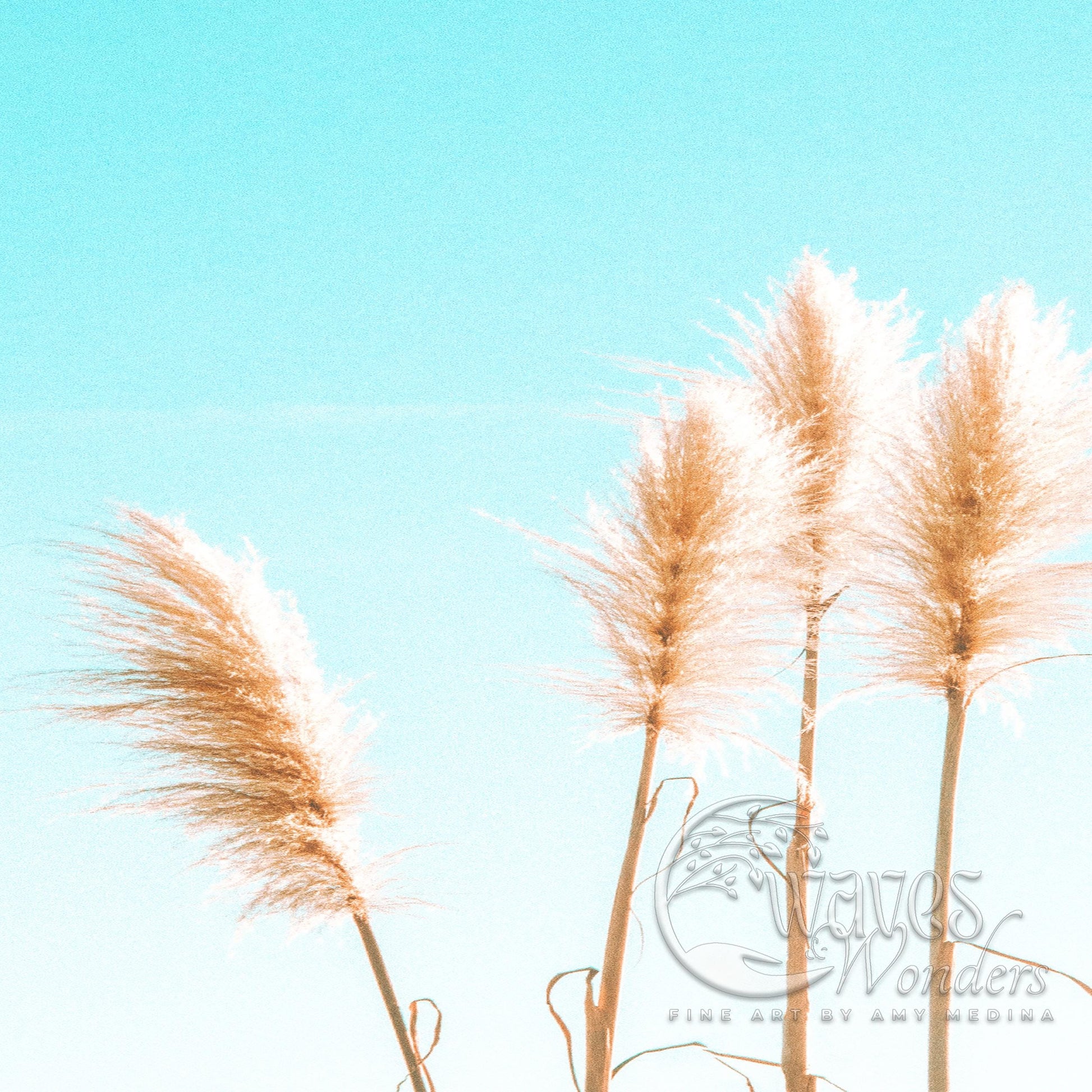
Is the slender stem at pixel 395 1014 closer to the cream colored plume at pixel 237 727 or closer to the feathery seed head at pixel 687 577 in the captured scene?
the cream colored plume at pixel 237 727

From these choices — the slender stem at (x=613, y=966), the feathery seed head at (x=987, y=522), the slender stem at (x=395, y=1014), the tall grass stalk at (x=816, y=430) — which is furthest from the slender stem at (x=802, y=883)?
the slender stem at (x=395, y=1014)

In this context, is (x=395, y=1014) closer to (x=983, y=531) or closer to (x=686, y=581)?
(x=686, y=581)

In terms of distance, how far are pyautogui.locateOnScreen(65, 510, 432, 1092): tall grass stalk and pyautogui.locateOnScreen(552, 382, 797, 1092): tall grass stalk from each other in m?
0.57

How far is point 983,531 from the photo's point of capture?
262cm

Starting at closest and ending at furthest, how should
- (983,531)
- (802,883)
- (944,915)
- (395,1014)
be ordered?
(395,1014) < (944,915) < (983,531) < (802,883)

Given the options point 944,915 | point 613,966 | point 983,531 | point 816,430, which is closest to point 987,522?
point 983,531

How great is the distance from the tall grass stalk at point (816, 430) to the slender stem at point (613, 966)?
461mm

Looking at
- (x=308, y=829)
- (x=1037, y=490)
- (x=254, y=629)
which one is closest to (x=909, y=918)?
(x=1037, y=490)

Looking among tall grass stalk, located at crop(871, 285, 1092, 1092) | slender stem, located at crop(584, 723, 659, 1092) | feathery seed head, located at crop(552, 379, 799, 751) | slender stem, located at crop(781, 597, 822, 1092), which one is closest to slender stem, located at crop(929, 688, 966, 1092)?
tall grass stalk, located at crop(871, 285, 1092, 1092)

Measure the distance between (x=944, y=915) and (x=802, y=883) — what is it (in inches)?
14.0

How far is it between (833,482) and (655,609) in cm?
72

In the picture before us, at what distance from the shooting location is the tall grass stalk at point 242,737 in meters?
2.40

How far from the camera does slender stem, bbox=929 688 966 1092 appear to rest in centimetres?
238

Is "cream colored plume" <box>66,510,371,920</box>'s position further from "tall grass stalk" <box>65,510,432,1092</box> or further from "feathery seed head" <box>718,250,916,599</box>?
"feathery seed head" <box>718,250,916,599</box>
